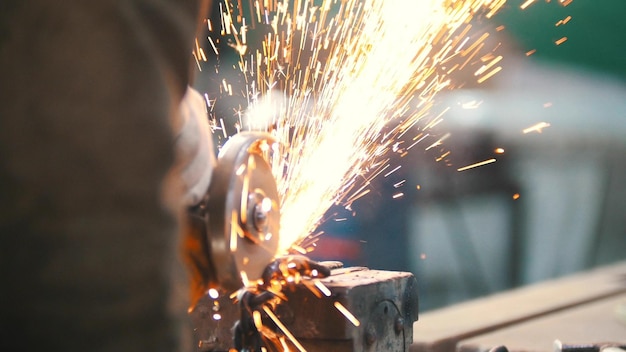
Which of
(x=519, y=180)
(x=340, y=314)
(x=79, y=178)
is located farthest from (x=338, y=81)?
(x=519, y=180)

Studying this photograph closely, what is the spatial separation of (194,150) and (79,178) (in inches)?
20.5

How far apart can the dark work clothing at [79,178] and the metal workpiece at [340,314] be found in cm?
85

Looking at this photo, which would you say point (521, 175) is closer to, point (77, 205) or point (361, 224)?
point (361, 224)

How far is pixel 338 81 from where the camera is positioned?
3.24m

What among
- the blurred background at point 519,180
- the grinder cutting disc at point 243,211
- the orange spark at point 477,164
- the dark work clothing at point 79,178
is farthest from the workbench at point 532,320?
the dark work clothing at point 79,178

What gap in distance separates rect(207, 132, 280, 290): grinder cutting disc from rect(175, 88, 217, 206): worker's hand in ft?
0.13

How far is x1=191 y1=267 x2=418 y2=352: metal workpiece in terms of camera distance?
5.59 feet

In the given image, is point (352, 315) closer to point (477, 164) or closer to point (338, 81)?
point (338, 81)

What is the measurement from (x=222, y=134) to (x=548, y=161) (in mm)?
2781

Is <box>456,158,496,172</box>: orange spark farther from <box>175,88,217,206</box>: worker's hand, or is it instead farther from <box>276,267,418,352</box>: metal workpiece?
<box>175,88,217,206</box>: worker's hand

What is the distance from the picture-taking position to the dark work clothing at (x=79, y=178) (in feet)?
2.78

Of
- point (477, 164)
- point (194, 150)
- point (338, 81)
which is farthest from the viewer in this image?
point (477, 164)

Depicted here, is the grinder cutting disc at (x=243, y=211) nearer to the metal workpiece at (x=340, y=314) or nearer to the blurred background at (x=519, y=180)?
the metal workpiece at (x=340, y=314)

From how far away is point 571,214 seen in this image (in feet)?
21.1
